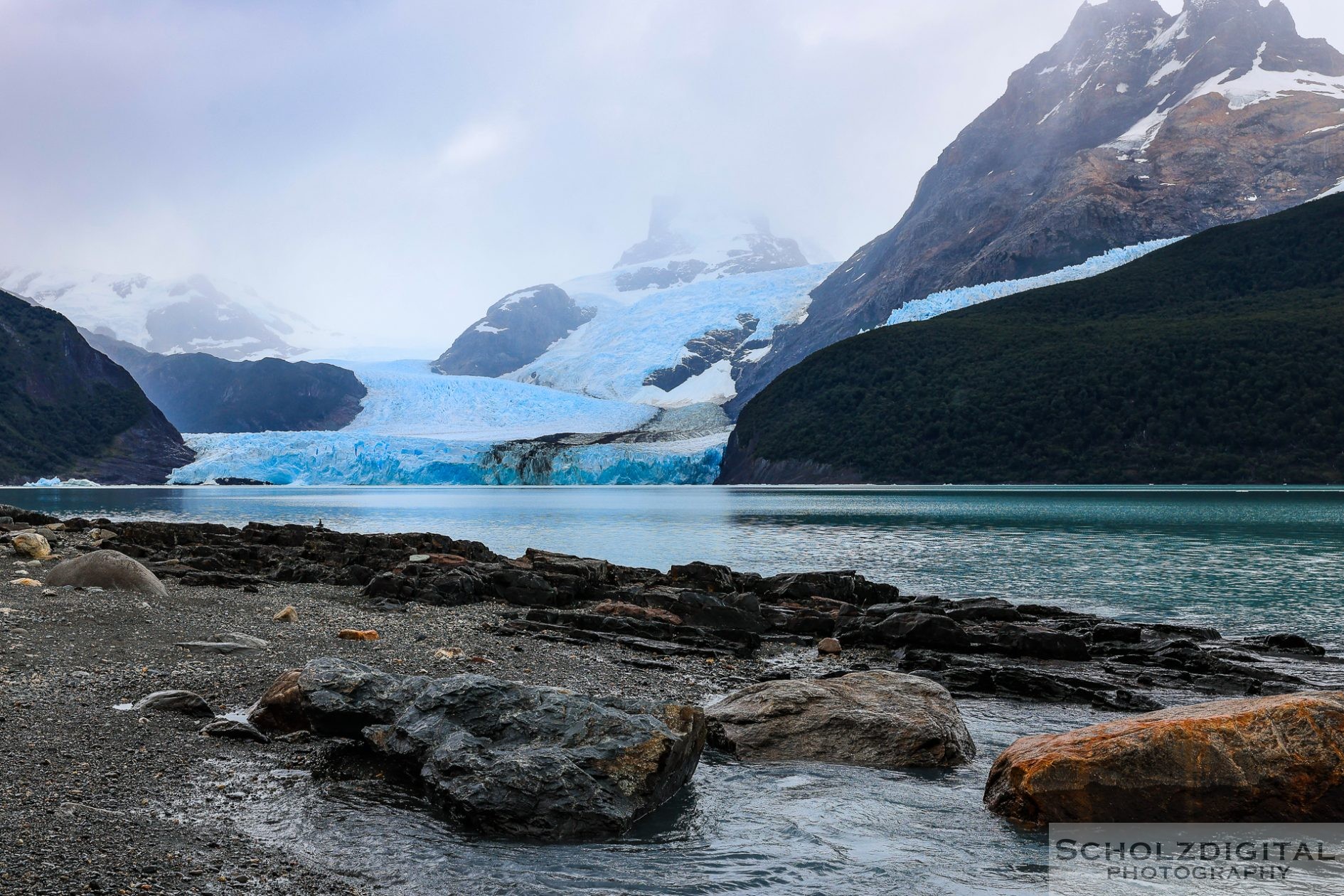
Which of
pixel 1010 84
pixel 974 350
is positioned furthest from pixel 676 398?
pixel 1010 84

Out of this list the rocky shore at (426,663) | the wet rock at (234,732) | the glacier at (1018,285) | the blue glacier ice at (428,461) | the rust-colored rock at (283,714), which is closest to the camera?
the rocky shore at (426,663)

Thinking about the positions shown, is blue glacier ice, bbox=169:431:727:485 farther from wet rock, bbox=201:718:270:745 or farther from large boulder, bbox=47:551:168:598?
wet rock, bbox=201:718:270:745

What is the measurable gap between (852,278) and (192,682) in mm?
157641

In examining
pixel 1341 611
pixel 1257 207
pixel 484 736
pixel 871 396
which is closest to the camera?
pixel 484 736

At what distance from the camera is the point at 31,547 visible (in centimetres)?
1870

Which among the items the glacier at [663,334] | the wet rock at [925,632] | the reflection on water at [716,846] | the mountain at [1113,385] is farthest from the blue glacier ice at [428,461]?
the reflection on water at [716,846]

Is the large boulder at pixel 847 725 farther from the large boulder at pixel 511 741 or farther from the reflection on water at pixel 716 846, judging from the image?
the large boulder at pixel 511 741

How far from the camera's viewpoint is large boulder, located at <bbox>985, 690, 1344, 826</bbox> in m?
A: 5.84

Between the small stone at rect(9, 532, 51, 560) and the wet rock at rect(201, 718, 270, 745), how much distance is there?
47.9 ft

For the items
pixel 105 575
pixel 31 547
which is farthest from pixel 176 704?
pixel 31 547

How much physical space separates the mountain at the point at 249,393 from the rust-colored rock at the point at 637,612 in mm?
106925

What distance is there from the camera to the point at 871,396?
3516 inches

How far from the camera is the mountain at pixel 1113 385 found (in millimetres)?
67812

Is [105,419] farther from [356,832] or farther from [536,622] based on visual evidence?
[356,832]
